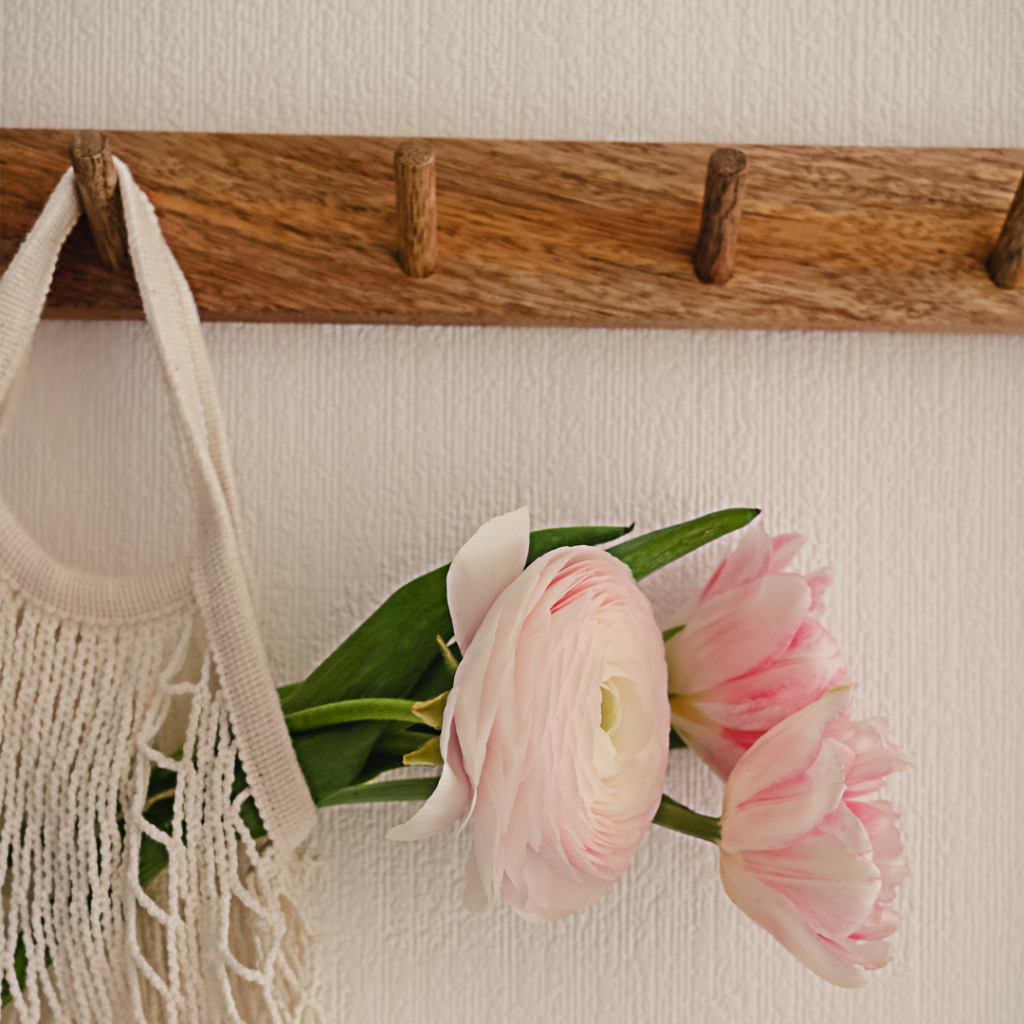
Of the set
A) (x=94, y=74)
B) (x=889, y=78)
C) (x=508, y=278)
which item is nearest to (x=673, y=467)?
(x=508, y=278)

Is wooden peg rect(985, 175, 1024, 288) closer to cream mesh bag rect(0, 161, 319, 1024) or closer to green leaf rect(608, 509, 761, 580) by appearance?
green leaf rect(608, 509, 761, 580)

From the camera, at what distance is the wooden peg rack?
0.38 meters

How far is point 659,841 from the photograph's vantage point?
1.31ft

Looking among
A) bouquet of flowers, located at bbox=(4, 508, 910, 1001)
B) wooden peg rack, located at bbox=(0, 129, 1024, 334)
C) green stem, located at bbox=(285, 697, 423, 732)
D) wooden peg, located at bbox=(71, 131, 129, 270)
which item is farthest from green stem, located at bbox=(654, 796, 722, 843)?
wooden peg, located at bbox=(71, 131, 129, 270)

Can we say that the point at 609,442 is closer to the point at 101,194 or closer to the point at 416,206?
the point at 416,206

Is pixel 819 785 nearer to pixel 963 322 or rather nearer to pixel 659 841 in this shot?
pixel 659 841

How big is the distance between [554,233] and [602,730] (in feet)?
0.74

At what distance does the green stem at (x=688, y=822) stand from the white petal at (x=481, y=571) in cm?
12

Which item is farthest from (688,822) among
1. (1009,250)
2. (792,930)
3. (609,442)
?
(1009,250)

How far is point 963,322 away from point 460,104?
267 mm

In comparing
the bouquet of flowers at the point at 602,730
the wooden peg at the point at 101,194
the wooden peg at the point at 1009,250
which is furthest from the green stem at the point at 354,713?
the wooden peg at the point at 1009,250

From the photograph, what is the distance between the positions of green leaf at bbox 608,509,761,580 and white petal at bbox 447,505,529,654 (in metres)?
0.06

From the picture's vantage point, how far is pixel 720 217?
35 centimetres

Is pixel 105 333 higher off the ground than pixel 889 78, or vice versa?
pixel 889 78
